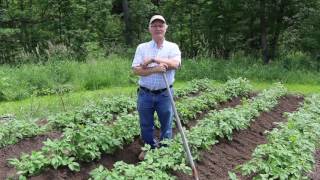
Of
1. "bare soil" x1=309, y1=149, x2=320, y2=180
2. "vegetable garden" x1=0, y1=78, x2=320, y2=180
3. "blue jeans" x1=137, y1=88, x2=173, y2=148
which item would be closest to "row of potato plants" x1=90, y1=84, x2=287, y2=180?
"vegetable garden" x1=0, y1=78, x2=320, y2=180

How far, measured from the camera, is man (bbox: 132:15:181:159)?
A: 259 inches

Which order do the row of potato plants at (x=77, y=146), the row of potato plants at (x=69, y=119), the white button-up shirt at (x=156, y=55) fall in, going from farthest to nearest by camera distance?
the row of potato plants at (x=69, y=119)
the white button-up shirt at (x=156, y=55)
the row of potato plants at (x=77, y=146)

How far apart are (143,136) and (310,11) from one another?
38.9 feet

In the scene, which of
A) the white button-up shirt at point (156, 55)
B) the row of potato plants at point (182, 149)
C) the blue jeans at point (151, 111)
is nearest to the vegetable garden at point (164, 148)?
the row of potato plants at point (182, 149)

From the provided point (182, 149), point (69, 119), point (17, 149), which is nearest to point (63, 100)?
point (69, 119)

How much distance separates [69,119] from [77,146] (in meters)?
1.97

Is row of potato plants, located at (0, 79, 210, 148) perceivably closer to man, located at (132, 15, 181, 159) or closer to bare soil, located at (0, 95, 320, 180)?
bare soil, located at (0, 95, 320, 180)

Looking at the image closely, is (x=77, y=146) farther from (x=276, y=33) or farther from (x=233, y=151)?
(x=276, y=33)

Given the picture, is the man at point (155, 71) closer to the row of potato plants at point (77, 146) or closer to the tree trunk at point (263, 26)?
the row of potato plants at point (77, 146)

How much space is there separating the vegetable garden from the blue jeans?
32 cm

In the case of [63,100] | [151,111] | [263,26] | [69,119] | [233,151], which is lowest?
[63,100]

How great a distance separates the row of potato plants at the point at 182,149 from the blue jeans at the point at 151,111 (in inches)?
12.1

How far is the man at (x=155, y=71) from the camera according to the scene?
6.59m

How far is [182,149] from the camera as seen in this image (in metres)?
6.47
